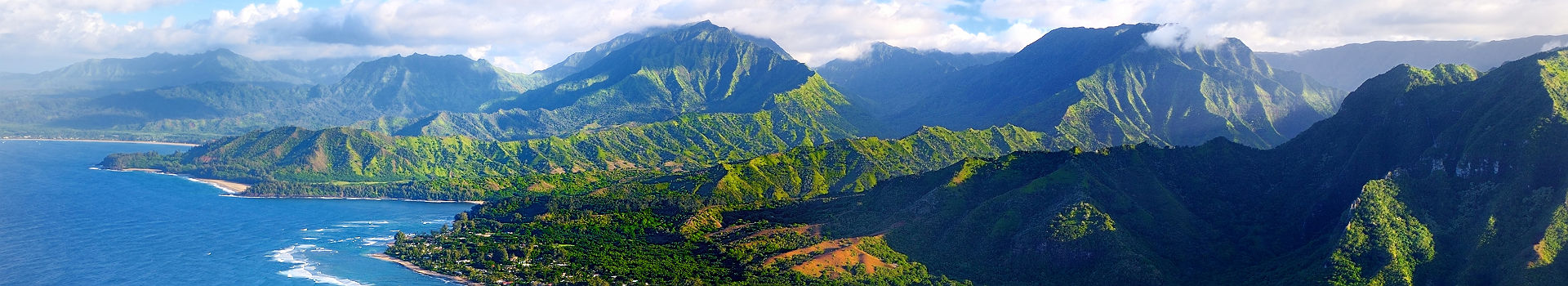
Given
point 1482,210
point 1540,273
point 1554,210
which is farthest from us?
point 1482,210

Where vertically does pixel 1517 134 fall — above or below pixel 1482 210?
above

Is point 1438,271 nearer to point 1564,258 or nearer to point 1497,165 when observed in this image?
point 1564,258

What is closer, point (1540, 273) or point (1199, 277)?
point (1540, 273)

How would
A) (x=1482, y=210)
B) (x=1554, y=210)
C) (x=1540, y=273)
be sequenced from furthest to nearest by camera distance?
(x=1482, y=210) → (x=1554, y=210) → (x=1540, y=273)

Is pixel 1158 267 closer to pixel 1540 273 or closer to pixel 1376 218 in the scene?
pixel 1376 218

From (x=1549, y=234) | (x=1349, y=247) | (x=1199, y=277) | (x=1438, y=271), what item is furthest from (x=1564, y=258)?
(x=1199, y=277)

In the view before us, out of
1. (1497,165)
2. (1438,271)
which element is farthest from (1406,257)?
(1497,165)

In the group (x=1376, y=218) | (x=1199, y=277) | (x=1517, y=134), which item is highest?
(x=1517, y=134)

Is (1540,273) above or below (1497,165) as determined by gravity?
below

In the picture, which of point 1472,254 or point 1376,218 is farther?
point 1376,218
